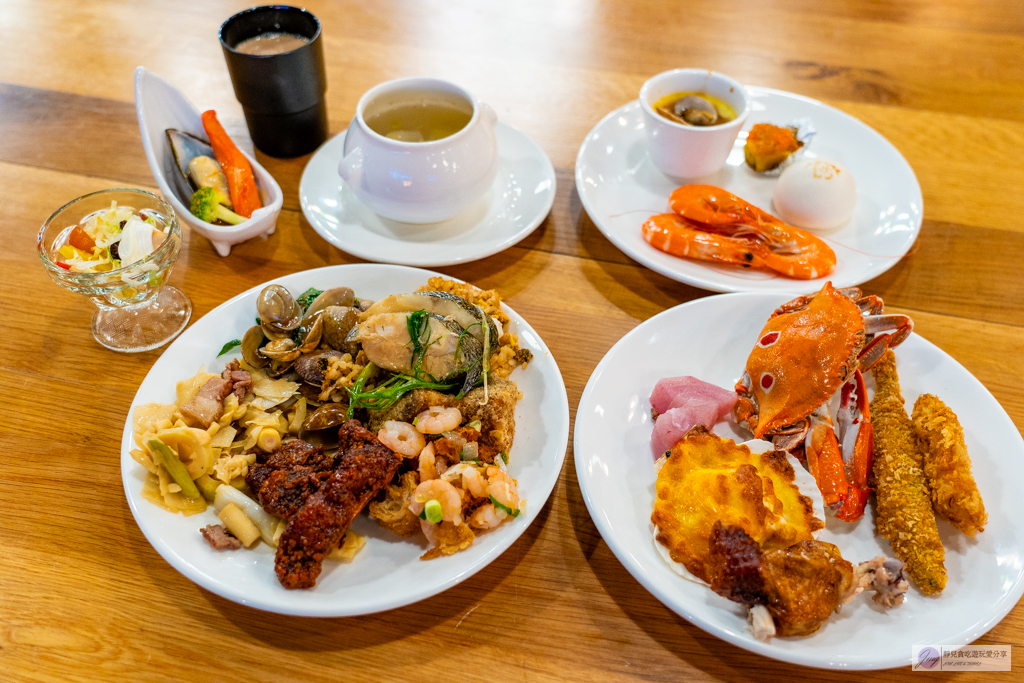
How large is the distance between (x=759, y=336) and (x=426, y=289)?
0.97 m

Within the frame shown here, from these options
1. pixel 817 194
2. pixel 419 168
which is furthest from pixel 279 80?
pixel 817 194

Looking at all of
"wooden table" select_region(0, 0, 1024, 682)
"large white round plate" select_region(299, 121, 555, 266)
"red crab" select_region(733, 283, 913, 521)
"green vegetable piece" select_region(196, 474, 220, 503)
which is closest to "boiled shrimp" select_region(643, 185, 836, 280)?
"wooden table" select_region(0, 0, 1024, 682)

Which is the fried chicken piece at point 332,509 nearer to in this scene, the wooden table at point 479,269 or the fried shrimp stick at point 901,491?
the wooden table at point 479,269

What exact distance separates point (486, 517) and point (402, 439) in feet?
0.90

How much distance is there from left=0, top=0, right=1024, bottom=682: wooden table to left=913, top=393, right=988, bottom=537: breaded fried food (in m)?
0.26

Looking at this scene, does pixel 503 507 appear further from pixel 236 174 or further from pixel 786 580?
pixel 236 174

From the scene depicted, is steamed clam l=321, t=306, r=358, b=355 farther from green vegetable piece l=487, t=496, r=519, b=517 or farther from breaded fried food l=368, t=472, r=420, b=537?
green vegetable piece l=487, t=496, r=519, b=517

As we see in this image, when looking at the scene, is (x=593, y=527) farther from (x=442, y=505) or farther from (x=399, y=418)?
(x=399, y=418)

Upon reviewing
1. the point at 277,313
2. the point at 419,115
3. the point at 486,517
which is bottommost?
the point at 486,517

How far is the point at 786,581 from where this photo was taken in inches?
51.2

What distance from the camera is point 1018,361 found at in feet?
6.56

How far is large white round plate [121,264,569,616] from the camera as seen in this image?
1.32 metres

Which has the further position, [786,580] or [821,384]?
[821,384]

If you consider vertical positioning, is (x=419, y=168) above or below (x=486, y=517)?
above
